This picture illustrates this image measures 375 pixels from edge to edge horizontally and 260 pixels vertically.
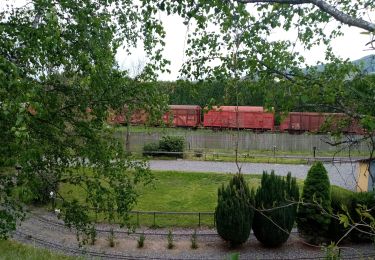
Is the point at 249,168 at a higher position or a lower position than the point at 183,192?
higher

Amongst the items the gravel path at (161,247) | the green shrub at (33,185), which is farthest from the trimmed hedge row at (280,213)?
the green shrub at (33,185)

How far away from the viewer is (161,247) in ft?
48.0

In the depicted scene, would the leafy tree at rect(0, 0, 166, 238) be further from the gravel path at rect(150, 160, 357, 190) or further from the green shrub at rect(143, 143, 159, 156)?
the green shrub at rect(143, 143, 159, 156)

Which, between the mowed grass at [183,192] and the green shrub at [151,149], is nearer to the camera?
the mowed grass at [183,192]

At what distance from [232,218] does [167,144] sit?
1907 centimetres

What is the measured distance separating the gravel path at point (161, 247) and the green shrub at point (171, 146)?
15671mm

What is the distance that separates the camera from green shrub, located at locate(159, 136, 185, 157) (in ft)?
105

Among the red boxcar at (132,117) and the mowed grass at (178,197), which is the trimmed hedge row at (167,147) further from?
the red boxcar at (132,117)

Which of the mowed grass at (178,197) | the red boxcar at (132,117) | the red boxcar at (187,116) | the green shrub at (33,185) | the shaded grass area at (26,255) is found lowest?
the mowed grass at (178,197)

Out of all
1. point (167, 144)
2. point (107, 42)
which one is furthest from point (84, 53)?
point (167, 144)

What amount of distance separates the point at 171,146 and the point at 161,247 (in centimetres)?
1794

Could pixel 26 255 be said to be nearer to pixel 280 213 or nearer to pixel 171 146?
pixel 280 213

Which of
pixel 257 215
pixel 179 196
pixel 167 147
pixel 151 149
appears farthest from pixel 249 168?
Answer: pixel 257 215

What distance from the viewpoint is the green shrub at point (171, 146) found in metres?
32.1
